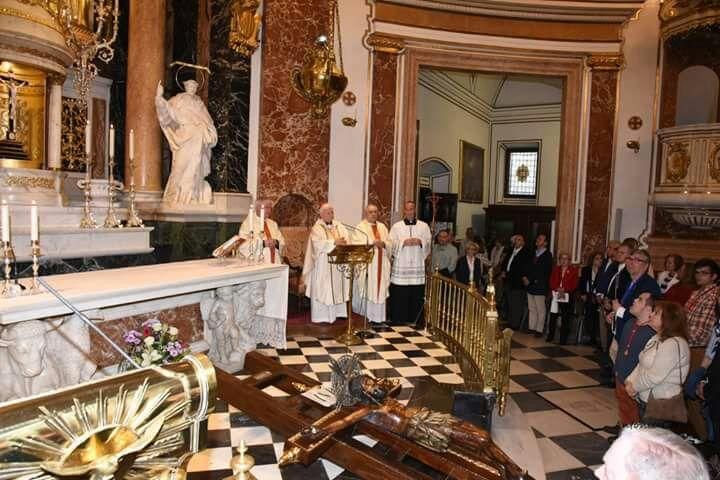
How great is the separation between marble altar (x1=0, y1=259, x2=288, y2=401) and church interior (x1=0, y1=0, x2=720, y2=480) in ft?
0.08

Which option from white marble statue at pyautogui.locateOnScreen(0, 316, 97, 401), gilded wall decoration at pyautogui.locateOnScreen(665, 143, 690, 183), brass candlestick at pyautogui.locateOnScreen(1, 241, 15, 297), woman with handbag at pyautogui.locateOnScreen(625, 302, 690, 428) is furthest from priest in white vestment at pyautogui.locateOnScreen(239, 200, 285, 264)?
gilded wall decoration at pyautogui.locateOnScreen(665, 143, 690, 183)

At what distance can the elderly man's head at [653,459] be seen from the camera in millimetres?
1372

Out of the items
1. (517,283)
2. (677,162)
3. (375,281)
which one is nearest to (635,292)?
(517,283)

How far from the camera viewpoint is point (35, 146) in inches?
221

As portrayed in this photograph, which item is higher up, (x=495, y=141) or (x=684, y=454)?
(x=495, y=141)

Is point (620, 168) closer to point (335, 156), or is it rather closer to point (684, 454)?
point (335, 156)

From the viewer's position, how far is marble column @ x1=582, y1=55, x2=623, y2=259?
10.1 metres

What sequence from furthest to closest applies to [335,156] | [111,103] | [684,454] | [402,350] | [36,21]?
1. [335,156]
2. [111,103]
3. [402,350]
4. [36,21]
5. [684,454]

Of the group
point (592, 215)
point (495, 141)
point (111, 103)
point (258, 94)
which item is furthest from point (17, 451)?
point (495, 141)

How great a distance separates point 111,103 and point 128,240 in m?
2.87

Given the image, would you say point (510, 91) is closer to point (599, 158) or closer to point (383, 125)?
point (599, 158)

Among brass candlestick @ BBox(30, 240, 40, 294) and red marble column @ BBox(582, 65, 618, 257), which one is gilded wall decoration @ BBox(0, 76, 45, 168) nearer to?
brass candlestick @ BBox(30, 240, 40, 294)

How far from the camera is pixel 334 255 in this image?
664 centimetres

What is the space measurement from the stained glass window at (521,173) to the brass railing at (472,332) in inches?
421
